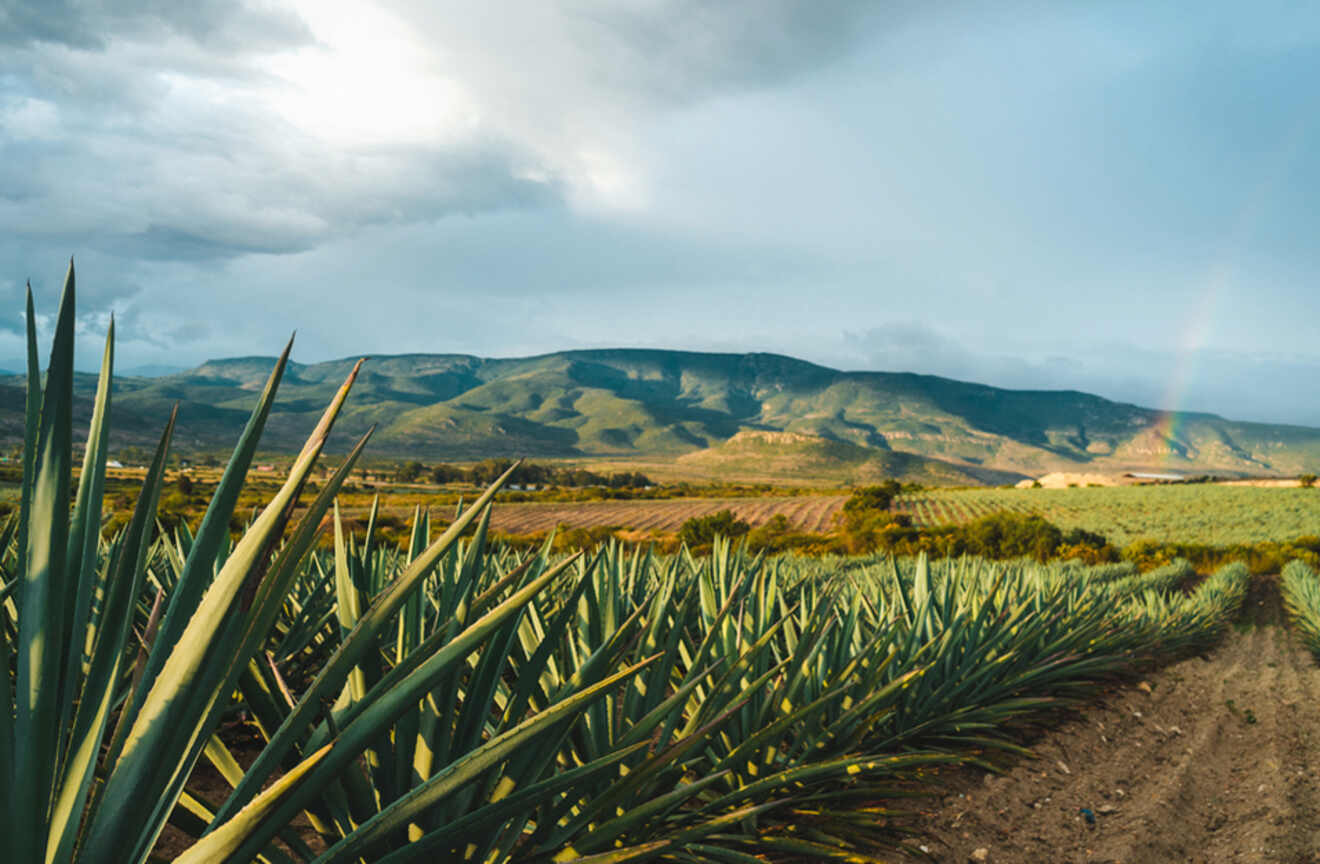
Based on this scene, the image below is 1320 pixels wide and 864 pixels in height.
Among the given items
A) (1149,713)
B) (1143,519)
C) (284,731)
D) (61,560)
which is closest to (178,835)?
(284,731)

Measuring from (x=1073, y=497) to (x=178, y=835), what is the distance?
76740mm

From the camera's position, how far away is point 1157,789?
3.95m

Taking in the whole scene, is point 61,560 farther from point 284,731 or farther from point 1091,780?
point 1091,780

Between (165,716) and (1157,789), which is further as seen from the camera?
(1157,789)

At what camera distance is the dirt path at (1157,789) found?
10.2 feet

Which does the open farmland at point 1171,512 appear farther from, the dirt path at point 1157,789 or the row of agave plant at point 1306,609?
the dirt path at point 1157,789

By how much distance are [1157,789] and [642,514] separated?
65140 millimetres

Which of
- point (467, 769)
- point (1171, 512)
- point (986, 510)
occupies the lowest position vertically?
point (986, 510)

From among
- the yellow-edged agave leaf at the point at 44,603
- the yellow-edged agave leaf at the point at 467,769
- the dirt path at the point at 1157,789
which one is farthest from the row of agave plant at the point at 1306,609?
the yellow-edged agave leaf at the point at 44,603

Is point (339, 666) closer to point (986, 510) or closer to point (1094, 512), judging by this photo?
point (1094, 512)

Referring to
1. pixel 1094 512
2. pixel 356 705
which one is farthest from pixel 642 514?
pixel 356 705

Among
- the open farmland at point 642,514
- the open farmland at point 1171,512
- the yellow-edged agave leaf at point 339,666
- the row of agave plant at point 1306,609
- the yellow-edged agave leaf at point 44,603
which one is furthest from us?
the open farmland at point 642,514

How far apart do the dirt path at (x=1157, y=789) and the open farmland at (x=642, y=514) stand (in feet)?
145

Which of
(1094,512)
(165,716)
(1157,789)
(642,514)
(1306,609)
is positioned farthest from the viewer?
(642,514)
